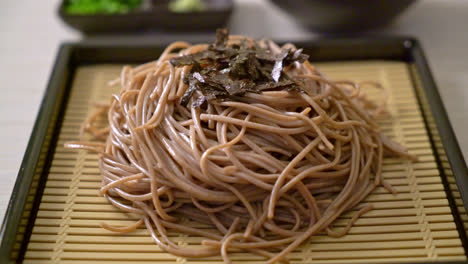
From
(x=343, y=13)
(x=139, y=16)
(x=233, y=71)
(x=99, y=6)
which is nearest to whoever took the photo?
(x=233, y=71)

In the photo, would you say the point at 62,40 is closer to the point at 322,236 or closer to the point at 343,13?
the point at 343,13

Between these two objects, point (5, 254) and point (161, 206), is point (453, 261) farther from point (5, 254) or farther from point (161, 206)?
point (5, 254)

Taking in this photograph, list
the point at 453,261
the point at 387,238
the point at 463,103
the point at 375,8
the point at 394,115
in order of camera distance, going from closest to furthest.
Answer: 1. the point at 453,261
2. the point at 387,238
3. the point at 394,115
4. the point at 463,103
5. the point at 375,8

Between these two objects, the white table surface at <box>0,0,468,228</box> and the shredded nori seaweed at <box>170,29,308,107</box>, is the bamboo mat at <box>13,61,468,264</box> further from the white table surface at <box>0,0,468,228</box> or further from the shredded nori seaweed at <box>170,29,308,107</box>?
the shredded nori seaweed at <box>170,29,308,107</box>

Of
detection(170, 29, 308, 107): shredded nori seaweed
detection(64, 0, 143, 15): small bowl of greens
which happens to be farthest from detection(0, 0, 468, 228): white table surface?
detection(170, 29, 308, 107): shredded nori seaweed

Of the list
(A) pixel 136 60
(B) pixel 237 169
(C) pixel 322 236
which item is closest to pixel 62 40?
(A) pixel 136 60

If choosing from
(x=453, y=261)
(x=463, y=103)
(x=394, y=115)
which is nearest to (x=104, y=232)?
(x=453, y=261)

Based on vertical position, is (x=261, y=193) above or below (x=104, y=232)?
above
